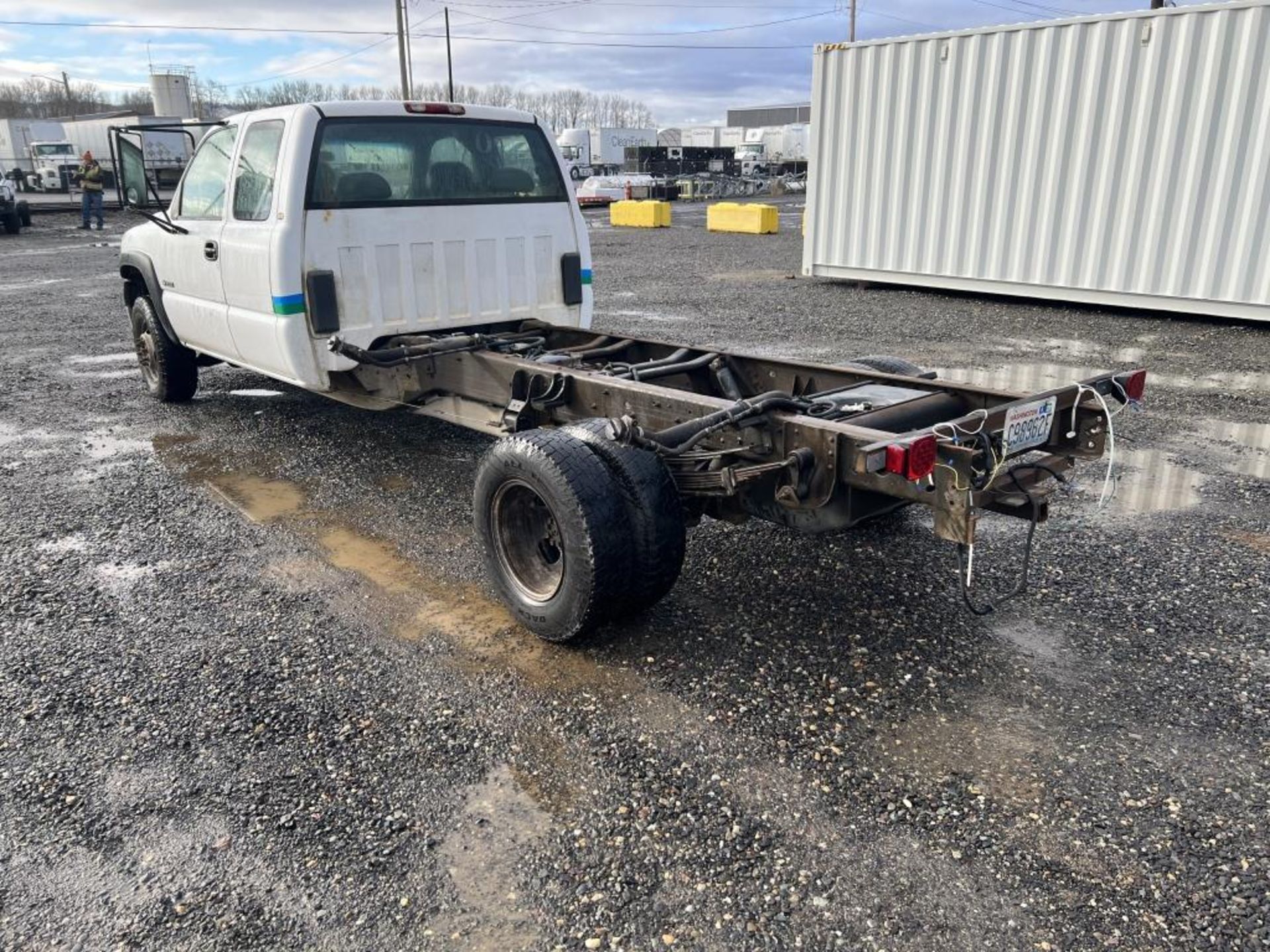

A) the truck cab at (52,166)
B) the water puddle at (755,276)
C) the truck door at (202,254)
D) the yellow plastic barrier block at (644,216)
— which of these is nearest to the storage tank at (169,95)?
the truck cab at (52,166)

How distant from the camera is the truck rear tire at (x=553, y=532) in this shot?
3574 mm

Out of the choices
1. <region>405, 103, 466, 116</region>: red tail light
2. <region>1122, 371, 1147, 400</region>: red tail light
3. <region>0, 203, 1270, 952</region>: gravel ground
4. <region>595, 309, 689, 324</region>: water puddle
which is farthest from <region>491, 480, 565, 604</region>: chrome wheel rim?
<region>595, 309, 689, 324</region>: water puddle

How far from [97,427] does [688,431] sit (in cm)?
556

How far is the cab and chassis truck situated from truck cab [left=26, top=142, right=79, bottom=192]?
4196cm

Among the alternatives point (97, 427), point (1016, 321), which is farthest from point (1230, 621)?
point (1016, 321)

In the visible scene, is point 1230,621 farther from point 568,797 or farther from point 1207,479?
point 568,797

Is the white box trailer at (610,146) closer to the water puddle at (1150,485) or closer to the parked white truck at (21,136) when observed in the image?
the parked white truck at (21,136)

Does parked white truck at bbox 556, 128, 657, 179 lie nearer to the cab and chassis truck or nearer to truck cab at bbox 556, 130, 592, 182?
truck cab at bbox 556, 130, 592, 182


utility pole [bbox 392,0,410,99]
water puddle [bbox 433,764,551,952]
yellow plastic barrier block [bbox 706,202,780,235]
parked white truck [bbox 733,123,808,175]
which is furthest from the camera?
parked white truck [bbox 733,123,808,175]

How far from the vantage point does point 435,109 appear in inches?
230

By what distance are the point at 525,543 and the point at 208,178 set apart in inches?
152

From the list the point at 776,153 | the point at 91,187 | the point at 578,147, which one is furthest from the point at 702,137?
the point at 91,187

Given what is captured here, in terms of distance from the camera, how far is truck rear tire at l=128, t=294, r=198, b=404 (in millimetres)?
7449

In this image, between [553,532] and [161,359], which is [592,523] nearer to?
[553,532]
